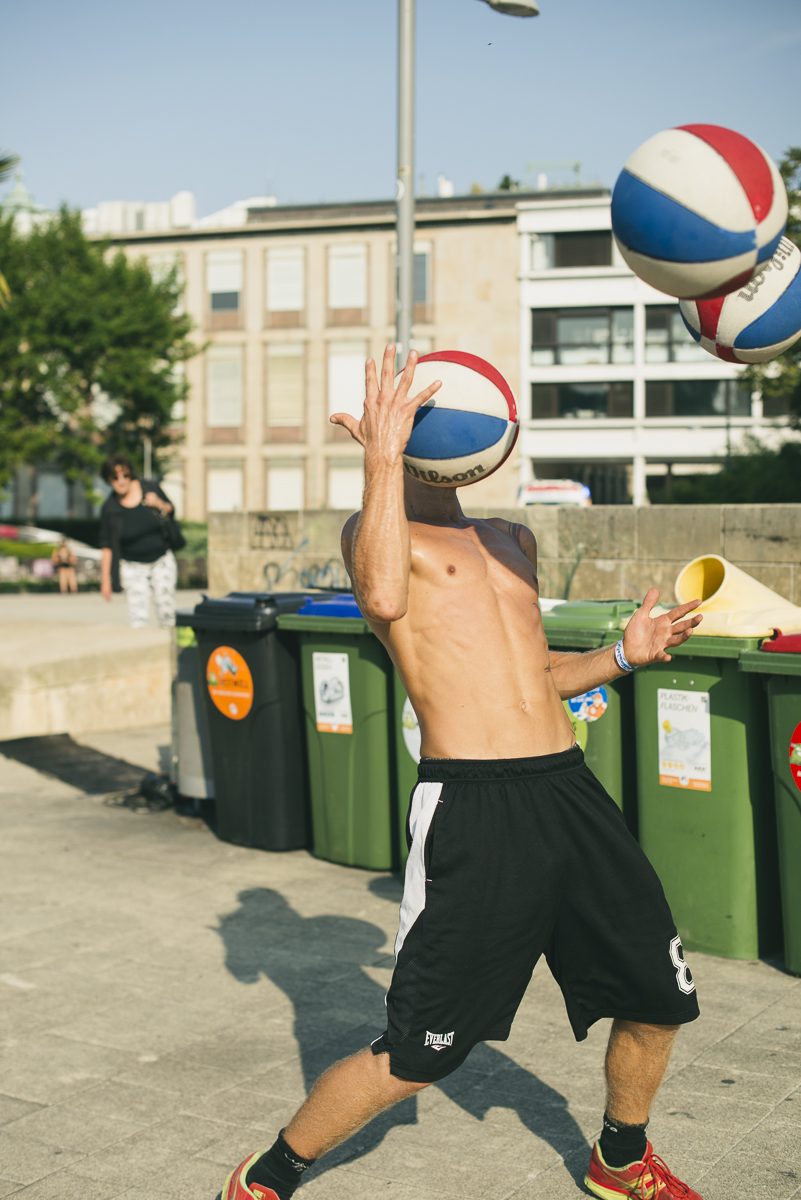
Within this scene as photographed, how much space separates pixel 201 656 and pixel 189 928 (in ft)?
5.86

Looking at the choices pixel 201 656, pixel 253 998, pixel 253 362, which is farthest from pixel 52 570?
pixel 253 998

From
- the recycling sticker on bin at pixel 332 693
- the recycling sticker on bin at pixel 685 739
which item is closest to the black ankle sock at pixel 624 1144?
the recycling sticker on bin at pixel 685 739

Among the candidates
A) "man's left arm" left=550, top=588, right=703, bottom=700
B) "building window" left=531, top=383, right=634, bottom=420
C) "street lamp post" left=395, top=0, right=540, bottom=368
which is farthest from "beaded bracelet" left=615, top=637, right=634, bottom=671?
"building window" left=531, top=383, right=634, bottom=420

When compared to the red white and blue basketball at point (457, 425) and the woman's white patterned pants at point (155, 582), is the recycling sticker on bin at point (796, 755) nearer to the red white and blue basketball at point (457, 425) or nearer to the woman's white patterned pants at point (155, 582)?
the red white and blue basketball at point (457, 425)

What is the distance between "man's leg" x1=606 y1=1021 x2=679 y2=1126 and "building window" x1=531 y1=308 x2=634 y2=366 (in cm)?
4583

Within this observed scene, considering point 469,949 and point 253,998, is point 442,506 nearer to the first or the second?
point 469,949

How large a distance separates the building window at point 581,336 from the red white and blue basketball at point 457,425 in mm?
45514

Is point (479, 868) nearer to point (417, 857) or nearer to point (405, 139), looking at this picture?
point (417, 857)

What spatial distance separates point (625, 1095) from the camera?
287 cm

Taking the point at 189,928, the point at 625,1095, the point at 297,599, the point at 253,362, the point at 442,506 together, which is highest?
the point at 253,362

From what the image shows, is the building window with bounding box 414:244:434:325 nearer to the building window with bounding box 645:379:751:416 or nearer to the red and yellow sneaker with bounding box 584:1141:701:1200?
the building window with bounding box 645:379:751:416

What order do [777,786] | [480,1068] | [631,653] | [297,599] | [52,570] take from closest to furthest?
1. [631,653]
2. [480,1068]
3. [777,786]
4. [297,599]
5. [52,570]

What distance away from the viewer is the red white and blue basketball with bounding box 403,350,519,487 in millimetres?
2746

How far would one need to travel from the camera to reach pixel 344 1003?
4246 millimetres
